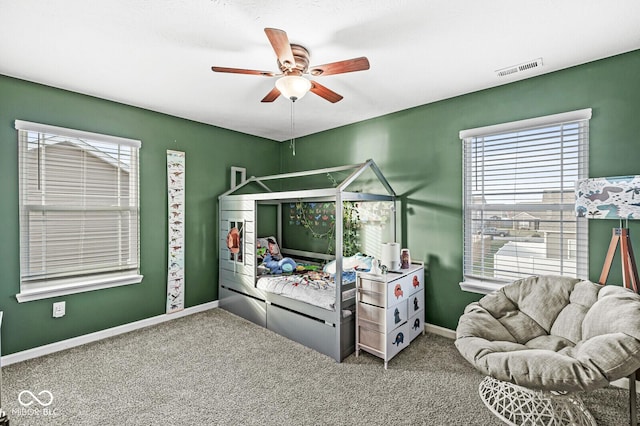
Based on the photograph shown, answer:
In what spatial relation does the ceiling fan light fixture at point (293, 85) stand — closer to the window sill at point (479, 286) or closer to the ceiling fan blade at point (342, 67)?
the ceiling fan blade at point (342, 67)

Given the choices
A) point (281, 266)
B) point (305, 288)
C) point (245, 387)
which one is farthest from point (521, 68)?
point (245, 387)

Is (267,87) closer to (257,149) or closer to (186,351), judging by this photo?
(257,149)

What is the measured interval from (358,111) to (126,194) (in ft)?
8.80

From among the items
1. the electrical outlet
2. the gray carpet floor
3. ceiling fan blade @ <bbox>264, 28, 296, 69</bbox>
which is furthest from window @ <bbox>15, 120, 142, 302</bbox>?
ceiling fan blade @ <bbox>264, 28, 296, 69</bbox>

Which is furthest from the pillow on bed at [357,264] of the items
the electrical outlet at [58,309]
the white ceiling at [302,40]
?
the electrical outlet at [58,309]

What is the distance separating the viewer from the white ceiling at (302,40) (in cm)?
175

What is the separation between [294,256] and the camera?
4547mm

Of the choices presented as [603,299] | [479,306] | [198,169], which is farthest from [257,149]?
[603,299]

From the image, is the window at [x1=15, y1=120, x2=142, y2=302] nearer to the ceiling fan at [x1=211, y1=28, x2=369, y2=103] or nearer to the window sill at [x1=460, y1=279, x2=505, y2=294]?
the ceiling fan at [x1=211, y1=28, x2=369, y2=103]

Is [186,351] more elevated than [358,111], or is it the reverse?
[358,111]

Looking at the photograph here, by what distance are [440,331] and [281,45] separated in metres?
2.94

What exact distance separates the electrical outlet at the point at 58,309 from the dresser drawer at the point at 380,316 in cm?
274

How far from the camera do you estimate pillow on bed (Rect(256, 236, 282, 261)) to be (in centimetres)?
421

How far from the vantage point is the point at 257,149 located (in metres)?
4.54
